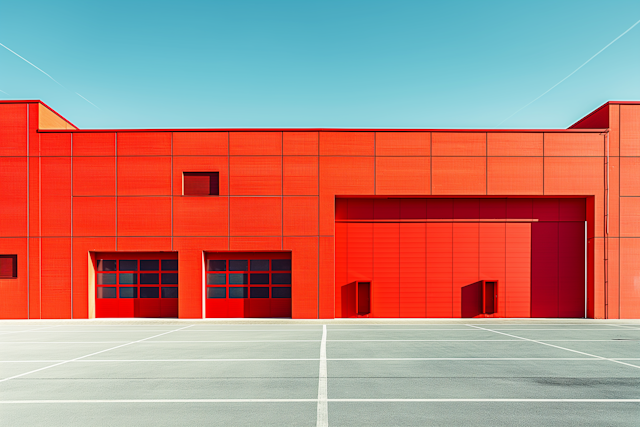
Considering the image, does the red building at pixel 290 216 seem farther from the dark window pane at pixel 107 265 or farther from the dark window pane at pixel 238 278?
the dark window pane at pixel 107 265

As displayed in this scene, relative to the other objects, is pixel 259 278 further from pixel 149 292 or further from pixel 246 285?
pixel 149 292

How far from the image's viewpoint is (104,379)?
26.3 feet

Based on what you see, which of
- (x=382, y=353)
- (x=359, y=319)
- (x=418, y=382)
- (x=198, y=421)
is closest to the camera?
(x=198, y=421)

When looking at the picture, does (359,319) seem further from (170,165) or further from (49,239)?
(49,239)

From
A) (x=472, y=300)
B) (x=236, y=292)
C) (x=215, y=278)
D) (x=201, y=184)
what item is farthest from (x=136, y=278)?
(x=472, y=300)

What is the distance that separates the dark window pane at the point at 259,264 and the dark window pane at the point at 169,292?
148 inches

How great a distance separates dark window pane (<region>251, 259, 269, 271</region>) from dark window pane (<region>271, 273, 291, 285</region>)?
50 centimetres

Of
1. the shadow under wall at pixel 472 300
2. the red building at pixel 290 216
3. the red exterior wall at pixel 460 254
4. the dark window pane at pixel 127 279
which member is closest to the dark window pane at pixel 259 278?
the red building at pixel 290 216

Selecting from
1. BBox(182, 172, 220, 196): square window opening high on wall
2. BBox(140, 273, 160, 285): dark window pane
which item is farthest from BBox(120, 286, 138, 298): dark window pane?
BBox(182, 172, 220, 196): square window opening high on wall

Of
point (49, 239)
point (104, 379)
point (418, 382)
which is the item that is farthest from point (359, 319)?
point (49, 239)

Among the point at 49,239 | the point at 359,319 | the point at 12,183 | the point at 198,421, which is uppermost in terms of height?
the point at 12,183

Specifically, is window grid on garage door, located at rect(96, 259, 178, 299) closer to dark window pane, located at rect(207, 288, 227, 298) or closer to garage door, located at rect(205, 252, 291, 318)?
dark window pane, located at rect(207, 288, 227, 298)

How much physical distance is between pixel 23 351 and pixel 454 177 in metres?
17.0

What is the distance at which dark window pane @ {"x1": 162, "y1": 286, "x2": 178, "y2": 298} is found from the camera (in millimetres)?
18484
